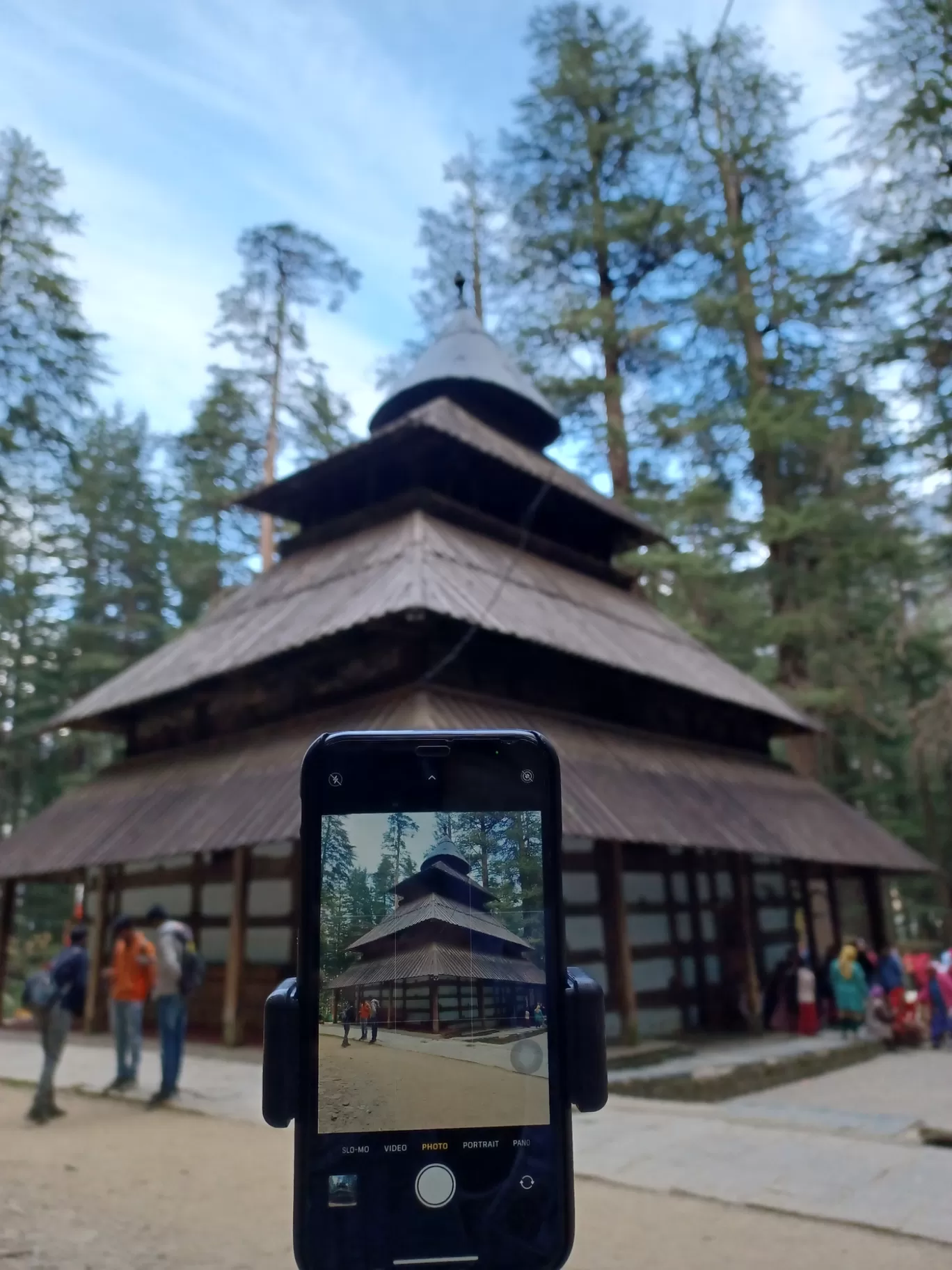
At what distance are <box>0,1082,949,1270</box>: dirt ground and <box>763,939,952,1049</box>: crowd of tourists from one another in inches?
321

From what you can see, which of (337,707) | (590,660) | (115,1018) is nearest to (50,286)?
(337,707)

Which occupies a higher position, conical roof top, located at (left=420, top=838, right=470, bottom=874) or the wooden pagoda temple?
the wooden pagoda temple

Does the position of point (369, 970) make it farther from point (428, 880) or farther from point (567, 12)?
point (567, 12)

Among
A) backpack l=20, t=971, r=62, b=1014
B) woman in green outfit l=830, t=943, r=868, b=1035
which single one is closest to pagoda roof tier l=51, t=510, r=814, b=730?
woman in green outfit l=830, t=943, r=868, b=1035

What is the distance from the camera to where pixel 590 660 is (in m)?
10.1

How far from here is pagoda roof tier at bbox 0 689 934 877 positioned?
8.62 metres

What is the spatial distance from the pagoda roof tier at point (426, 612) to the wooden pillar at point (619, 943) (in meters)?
2.34

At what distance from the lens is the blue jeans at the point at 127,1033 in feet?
23.4

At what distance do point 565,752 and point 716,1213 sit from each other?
18.0 feet

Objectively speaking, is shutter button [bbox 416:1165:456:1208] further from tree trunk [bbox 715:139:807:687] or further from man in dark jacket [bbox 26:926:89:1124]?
tree trunk [bbox 715:139:807:687]

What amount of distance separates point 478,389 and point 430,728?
360 inches

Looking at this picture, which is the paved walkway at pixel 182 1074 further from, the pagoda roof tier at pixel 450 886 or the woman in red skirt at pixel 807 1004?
the woman in red skirt at pixel 807 1004

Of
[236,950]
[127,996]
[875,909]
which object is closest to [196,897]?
[236,950]

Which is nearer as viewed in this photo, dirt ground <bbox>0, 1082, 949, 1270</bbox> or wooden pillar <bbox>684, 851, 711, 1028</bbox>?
dirt ground <bbox>0, 1082, 949, 1270</bbox>
